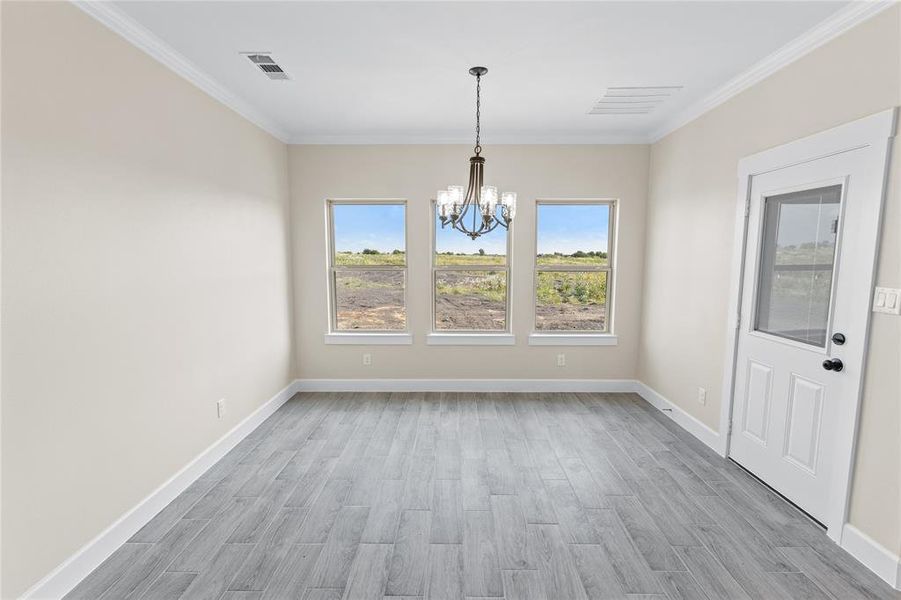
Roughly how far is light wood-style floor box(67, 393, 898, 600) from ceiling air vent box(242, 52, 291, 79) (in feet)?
9.20

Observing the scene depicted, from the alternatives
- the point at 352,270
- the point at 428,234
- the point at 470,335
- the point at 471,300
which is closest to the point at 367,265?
the point at 352,270

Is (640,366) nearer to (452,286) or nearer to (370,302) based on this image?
(452,286)

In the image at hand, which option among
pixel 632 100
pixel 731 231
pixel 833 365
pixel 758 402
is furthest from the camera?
pixel 632 100

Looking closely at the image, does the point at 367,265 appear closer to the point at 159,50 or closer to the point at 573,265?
the point at 573,265

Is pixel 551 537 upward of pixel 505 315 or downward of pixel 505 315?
downward

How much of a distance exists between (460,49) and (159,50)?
5.88 ft

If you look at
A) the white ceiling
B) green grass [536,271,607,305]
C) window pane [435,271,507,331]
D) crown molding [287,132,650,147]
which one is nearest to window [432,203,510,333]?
window pane [435,271,507,331]

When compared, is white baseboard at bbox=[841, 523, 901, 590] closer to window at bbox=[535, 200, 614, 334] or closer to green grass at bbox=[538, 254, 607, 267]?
window at bbox=[535, 200, 614, 334]

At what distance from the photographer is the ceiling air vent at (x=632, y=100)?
3121mm

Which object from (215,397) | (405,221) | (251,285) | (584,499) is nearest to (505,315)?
(405,221)

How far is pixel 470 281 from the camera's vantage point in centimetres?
459

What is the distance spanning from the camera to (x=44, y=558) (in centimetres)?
178

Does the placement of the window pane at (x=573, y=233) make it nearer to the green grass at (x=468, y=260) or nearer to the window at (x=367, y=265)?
the green grass at (x=468, y=260)

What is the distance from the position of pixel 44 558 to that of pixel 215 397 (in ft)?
4.42
